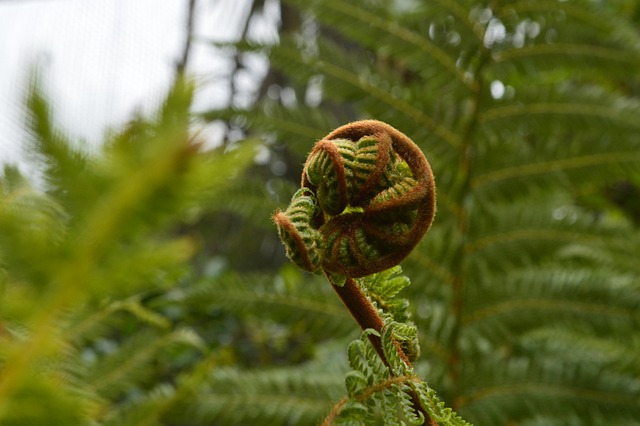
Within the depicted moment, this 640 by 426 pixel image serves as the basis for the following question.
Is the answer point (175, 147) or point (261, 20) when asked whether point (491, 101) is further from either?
Result: point (261, 20)

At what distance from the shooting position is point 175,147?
0.24 metres

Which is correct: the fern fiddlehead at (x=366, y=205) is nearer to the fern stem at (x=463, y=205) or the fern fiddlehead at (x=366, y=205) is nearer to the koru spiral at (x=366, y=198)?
the koru spiral at (x=366, y=198)

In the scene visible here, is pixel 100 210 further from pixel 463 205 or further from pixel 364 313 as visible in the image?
pixel 463 205

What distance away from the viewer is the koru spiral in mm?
508

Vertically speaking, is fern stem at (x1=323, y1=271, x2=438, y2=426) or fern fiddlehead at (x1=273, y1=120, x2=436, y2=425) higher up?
fern fiddlehead at (x1=273, y1=120, x2=436, y2=425)

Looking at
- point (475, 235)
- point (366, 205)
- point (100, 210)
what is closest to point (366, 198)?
point (366, 205)

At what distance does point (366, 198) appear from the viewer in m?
0.54

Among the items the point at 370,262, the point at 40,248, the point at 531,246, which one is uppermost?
the point at 531,246

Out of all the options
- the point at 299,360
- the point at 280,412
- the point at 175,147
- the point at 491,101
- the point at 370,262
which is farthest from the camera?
the point at 299,360

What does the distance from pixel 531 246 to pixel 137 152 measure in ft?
5.00

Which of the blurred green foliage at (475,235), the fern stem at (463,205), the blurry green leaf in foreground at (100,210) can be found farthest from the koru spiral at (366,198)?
the fern stem at (463,205)

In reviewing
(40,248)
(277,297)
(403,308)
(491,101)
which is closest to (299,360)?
(277,297)

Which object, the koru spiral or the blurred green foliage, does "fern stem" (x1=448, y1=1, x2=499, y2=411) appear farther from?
the koru spiral

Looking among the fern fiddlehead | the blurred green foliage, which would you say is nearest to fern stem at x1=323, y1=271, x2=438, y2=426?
the fern fiddlehead
